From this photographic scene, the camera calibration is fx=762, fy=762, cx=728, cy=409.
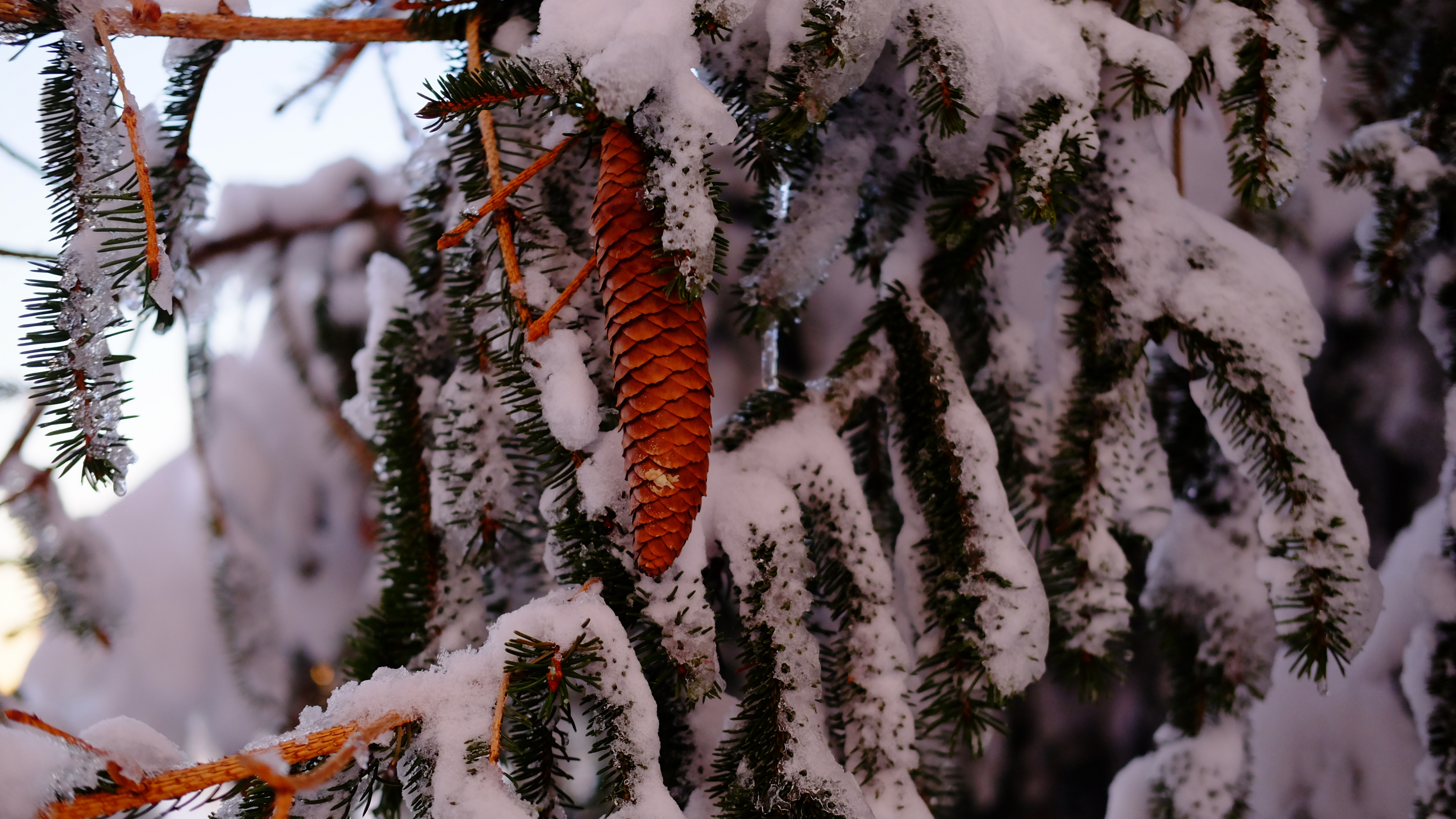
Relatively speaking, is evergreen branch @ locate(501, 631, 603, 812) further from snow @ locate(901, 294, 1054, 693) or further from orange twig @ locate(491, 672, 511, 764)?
snow @ locate(901, 294, 1054, 693)

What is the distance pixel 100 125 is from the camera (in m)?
0.45

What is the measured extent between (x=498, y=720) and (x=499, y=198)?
29 centimetres

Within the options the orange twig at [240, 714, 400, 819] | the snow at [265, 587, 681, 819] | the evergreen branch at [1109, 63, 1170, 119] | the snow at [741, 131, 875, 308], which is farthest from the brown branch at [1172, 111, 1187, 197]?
the orange twig at [240, 714, 400, 819]

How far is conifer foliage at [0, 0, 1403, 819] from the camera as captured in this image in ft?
1.42

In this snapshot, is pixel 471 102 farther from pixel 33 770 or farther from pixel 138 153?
pixel 33 770

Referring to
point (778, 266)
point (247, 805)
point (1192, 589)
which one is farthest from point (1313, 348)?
point (247, 805)

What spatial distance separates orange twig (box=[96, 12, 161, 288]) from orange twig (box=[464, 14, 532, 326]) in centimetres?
18

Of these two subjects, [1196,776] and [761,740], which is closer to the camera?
[761,740]

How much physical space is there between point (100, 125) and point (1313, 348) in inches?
33.4

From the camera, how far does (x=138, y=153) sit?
0.43 m

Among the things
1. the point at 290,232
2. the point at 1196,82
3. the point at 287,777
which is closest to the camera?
the point at 287,777

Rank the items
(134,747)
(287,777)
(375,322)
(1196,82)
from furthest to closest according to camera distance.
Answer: (375,322) < (1196,82) < (134,747) < (287,777)

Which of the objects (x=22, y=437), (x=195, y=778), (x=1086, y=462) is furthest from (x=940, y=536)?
(x=22, y=437)

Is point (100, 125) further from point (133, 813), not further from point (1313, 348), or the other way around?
point (1313, 348)
